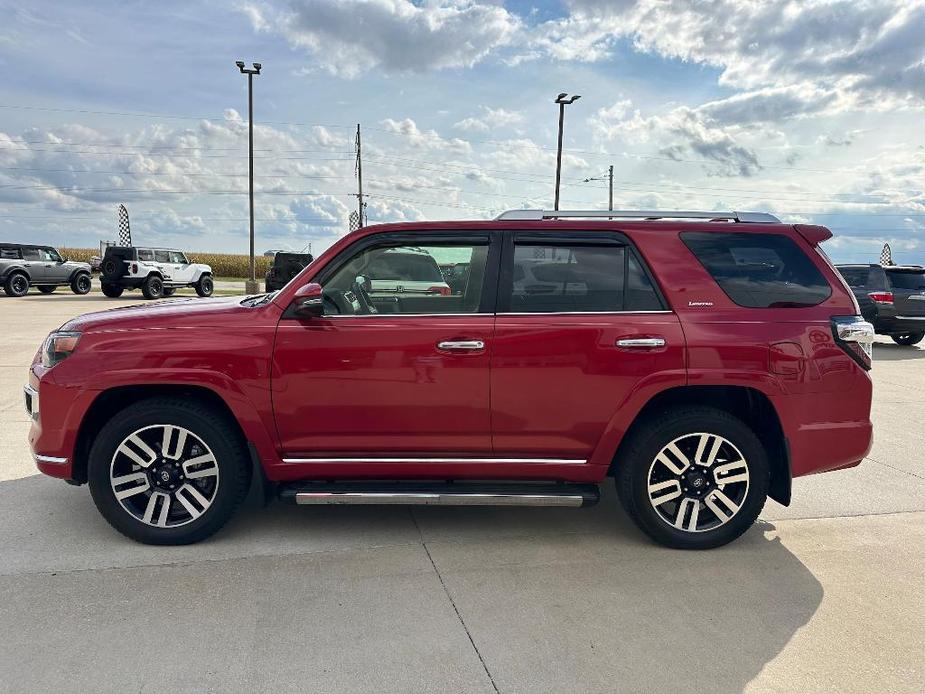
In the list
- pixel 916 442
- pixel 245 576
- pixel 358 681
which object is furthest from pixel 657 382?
pixel 916 442

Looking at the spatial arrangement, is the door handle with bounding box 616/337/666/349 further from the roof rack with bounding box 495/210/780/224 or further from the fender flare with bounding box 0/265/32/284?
the fender flare with bounding box 0/265/32/284

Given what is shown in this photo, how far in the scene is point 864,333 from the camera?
360 cm

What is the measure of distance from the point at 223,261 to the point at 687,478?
50.3 m

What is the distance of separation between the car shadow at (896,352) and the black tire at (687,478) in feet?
30.4

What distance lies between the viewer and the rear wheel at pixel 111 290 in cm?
2364

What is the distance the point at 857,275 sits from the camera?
43.5 feet

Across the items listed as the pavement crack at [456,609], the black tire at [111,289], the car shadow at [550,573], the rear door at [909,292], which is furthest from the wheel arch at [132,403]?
the black tire at [111,289]

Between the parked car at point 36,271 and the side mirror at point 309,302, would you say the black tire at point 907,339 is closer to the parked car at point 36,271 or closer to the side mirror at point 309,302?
the side mirror at point 309,302

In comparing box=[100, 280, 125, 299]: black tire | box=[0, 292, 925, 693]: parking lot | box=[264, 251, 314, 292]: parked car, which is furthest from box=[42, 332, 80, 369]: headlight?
box=[100, 280, 125, 299]: black tire

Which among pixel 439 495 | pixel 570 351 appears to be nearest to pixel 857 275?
pixel 570 351

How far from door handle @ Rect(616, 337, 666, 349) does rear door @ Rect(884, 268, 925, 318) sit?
468 inches

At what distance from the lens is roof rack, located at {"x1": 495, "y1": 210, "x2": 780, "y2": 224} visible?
382cm

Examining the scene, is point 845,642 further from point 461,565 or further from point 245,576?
point 245,576

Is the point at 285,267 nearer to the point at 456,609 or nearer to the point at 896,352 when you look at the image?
the point at 896,352
